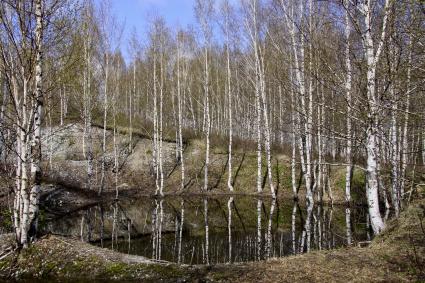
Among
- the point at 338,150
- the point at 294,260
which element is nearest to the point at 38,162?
the point at 294,260

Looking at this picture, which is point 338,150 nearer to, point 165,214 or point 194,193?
point 194,193

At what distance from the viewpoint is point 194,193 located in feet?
99.9

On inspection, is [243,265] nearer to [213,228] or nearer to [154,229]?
[213,228]

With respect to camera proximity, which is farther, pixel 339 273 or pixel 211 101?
pixel 211 101

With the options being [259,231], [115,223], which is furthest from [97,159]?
[259,231]

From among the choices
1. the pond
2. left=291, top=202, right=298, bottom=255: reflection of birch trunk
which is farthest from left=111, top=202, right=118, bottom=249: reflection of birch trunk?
left=291, top=202, right=298, bottom=255: reflection of birch trunk

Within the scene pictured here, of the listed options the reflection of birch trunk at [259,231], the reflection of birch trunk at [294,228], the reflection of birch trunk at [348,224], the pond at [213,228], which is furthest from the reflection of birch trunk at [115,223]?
the reflection of birch trunk at [348,224]

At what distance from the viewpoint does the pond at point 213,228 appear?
42.8ft

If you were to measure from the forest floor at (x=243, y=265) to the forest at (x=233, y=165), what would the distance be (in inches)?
1.7

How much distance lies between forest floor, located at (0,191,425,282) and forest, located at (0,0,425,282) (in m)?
0.04

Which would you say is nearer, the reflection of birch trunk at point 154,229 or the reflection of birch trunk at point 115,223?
the reflection of birch trunk at point 154,229

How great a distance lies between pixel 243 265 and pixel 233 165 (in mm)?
24951

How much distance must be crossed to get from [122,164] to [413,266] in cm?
2855

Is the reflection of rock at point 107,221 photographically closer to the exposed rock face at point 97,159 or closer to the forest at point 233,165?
the forest at point 233,165
